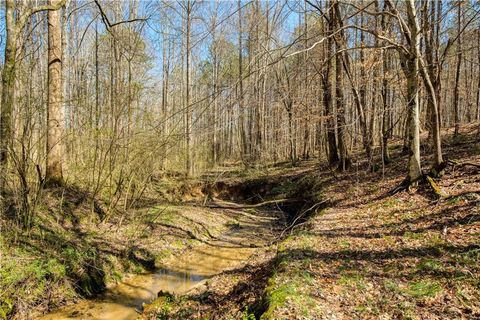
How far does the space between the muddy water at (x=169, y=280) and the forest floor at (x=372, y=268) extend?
2.35ft

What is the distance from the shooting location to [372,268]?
192 inches

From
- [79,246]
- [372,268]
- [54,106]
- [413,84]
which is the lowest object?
[79,246]

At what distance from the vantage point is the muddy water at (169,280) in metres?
5.69

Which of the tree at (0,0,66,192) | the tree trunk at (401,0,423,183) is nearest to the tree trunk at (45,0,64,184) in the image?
the tree at (0,0,66,192)

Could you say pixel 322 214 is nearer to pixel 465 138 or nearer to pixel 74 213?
pixel 74 213

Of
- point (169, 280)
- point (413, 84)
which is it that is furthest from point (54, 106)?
point (413, 84)

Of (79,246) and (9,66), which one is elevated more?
(9,66)

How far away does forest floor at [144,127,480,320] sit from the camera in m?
3.82

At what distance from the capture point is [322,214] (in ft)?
29.6

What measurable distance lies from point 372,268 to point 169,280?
438 cm

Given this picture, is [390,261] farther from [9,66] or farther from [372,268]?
[9,66]

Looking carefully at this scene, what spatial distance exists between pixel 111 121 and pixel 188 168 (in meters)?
9.25

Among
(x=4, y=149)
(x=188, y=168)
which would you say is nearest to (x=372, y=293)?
(x=4, y=149)

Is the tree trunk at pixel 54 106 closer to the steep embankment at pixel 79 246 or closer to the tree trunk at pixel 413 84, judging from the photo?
the steep embankment at pixel 79 246
